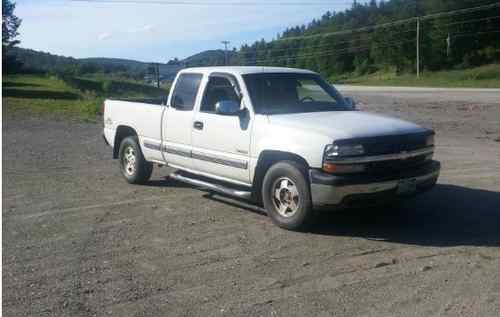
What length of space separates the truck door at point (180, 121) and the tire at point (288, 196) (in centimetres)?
163

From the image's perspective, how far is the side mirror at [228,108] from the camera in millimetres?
7391

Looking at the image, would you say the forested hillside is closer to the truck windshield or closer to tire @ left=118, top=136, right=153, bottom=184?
tire @ left=118, top=136, right=153, bottom=184

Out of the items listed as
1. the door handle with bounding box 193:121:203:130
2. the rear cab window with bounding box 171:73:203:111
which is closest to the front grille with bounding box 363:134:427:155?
the door handle with bounding box 193:121:203:130

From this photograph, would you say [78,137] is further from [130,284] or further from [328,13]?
[328,13]

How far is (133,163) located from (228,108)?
286 cm

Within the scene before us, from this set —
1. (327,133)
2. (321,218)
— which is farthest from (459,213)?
(327,133)

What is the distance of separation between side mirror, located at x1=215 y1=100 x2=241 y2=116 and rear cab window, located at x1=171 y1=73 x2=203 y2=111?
1.01 metres

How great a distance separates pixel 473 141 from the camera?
14.6 meters

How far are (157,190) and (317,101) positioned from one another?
9.15 feet

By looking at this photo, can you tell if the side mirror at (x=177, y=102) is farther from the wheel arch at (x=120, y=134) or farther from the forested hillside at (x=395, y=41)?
the forested hillside at (x=395, y=41)

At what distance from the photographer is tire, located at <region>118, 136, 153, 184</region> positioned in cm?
954

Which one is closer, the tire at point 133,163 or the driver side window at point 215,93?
the driver side window at point 215,93

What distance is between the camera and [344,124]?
6.88 metres

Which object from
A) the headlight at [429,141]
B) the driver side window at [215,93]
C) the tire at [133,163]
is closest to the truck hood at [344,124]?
the headlight at [429,141]
